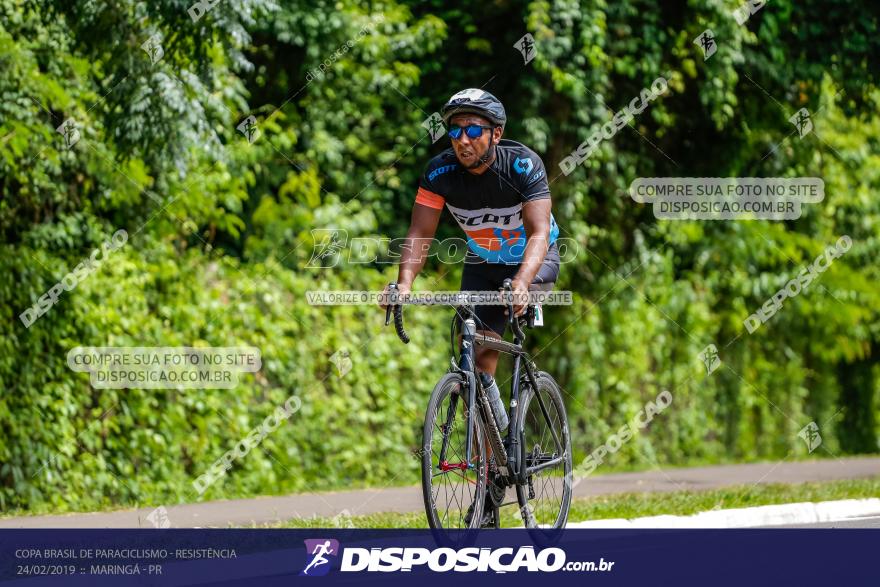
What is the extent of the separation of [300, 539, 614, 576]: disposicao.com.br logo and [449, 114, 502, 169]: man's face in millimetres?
1948

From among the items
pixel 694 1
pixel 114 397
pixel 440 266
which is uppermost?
pixel 694 1

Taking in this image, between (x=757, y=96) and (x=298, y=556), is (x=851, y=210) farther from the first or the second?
(x=298, y=556)

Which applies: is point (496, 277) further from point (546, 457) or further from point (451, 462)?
point (451, 462)

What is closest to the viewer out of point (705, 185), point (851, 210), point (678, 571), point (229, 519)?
point (678, 571)

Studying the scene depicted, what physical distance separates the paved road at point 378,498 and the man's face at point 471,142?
3.02m

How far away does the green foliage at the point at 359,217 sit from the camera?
10.9 metres

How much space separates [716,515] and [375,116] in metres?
7.39

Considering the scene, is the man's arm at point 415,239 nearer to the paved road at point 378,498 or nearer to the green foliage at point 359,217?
the paved road at point 378,498

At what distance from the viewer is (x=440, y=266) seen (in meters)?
15.6

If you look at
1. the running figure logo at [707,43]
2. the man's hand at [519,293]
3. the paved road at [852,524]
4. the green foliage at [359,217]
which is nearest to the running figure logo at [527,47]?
the green foliage at [359,217]

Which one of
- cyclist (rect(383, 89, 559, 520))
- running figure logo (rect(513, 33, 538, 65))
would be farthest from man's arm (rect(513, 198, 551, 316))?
running figure logo (rect(513, 33, 538, 65))

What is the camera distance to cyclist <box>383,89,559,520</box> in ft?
24.1

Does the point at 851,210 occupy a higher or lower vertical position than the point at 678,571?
higher

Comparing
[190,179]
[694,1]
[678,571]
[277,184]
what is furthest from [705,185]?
[678,571]
